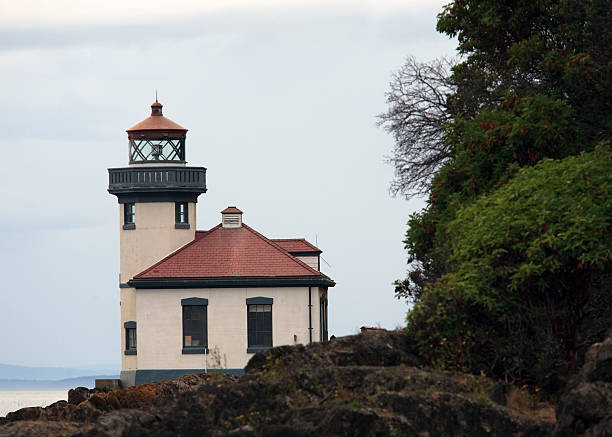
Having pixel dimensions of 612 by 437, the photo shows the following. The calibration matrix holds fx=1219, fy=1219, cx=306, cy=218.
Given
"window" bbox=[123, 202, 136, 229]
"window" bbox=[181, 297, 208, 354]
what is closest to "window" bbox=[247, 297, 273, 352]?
"window" bbox=[181, 297, 208, 354]

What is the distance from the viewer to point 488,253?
68.9ft

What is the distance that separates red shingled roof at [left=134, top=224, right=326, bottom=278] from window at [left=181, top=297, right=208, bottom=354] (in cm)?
117

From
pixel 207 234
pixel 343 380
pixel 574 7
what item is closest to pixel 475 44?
pixel 574 7

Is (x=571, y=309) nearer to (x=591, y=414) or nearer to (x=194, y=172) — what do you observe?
(x=591, y=414)

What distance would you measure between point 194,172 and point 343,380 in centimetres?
3906

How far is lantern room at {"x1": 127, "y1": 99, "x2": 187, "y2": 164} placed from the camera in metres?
57.0

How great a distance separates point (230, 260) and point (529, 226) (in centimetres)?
3403

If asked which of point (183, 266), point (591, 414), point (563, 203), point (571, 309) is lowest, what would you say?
point (591, 414)

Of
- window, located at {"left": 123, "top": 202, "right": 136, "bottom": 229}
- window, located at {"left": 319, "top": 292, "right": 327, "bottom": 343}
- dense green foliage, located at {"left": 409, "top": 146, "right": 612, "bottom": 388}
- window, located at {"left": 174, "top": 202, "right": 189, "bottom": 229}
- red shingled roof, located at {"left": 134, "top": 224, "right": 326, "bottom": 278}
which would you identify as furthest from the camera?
window, located at {"left": 123, "top": 202, "right": 136, "bottom": 229}

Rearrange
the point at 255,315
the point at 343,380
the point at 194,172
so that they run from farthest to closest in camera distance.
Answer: the point at 194,172 → the point at 255,315 → the point at 343,380

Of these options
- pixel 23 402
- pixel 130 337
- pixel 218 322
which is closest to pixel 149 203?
pixel 130 337

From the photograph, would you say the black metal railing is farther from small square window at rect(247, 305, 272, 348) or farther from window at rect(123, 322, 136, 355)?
small square window at rect(247, 305, 272, 348)

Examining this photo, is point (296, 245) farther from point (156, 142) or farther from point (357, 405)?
point (357, 405)

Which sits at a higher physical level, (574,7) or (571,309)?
(574,7)
